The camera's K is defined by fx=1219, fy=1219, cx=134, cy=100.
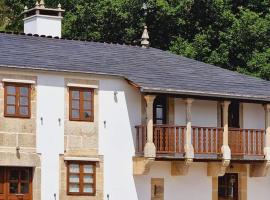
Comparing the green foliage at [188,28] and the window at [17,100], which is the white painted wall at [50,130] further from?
the green foliage at [188,28]

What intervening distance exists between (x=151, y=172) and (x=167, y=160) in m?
0.98

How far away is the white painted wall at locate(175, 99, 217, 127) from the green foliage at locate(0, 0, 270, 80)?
11743 mm

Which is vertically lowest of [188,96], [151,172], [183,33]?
[151,172]

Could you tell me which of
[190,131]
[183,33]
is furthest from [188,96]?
[183,33]

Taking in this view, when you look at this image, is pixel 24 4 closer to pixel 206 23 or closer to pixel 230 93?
pixel 206 23

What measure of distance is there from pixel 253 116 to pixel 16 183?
10350 mm

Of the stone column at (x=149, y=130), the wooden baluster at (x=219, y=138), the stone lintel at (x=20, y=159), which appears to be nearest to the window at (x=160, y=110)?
the stone column at (x=149, y=130)

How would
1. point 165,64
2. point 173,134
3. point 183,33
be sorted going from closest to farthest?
point 173,134 → point 165,64 → point 183,33

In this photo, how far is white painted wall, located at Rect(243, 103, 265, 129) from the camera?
45.2m

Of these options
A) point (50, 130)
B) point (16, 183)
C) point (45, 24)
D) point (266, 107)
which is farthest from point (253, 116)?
point (16, 183)

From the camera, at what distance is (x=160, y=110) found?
4331 centimetres

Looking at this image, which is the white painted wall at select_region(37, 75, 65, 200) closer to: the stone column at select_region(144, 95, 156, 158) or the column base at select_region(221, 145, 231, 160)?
the stone column at select_region(144, 95, 156, 158)

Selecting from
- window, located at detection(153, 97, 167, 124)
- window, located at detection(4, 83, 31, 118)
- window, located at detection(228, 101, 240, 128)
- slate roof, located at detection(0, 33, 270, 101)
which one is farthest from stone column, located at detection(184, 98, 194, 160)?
window, located at detection(4, 83, 31, 118)

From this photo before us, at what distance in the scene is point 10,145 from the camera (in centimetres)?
3944
